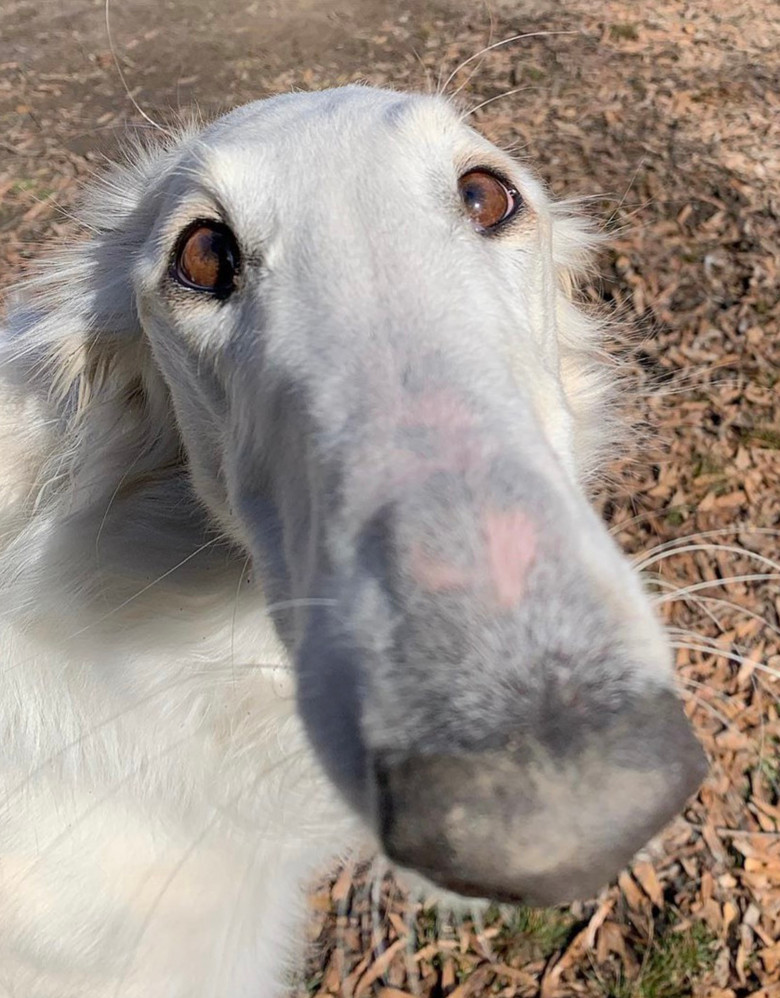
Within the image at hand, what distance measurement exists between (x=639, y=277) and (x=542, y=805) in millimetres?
4220

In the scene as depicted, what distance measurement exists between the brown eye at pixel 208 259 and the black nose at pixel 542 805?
43.6 inches

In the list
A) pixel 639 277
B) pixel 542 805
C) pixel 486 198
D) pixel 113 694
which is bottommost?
pixel 639 277

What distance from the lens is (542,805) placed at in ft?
3.51

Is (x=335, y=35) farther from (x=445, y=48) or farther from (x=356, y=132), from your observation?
(x=356, y=132)

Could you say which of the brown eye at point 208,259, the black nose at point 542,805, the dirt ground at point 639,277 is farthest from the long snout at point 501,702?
the brown eye at point 208,259

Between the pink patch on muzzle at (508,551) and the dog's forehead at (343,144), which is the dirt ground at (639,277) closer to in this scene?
the pink patch on muzzle at (508,551)

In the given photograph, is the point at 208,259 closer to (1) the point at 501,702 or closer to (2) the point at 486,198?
(2) the point at 486,198

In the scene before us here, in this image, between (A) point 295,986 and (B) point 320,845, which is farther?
(A) point 295,986

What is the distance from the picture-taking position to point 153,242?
204 cm

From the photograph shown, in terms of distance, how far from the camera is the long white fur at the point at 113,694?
7.06 feet

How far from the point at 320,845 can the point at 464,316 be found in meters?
1.56

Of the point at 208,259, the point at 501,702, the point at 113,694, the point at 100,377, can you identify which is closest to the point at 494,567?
the point at 501,702

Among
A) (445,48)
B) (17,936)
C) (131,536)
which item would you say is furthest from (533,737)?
(445,48)

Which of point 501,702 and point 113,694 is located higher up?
point 501,702
